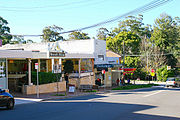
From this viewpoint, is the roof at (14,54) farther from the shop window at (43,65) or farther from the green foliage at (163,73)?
the green foliage at (163,73)

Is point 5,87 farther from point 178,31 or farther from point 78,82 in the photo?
point 178,31

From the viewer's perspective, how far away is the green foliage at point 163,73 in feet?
192

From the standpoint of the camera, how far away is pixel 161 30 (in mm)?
69000

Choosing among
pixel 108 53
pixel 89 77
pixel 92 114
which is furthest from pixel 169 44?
pixel 92 114

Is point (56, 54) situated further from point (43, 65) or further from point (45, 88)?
point (43, 65)

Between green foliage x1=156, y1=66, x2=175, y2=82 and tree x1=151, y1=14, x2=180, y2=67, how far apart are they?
467 centimetres

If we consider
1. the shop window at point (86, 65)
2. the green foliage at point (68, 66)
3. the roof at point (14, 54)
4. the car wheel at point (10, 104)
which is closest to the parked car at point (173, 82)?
the shop window at point (86, 65)

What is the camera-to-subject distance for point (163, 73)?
58.8 m

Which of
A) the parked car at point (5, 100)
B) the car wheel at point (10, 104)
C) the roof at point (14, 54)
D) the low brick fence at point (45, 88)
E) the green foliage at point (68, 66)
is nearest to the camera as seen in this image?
the parked car at point (5, 100)

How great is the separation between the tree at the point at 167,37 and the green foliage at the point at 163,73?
467 cm

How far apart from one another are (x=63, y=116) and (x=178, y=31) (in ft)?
219

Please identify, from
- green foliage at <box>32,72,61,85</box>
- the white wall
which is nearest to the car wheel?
green foliage at <box>32,72,61,85</box>

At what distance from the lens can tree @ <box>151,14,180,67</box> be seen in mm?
64312

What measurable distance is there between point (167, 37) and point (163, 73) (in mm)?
14043
